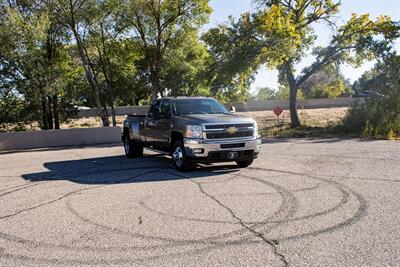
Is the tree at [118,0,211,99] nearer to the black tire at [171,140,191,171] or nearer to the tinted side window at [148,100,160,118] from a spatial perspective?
the tinted side window at [148,100,160,118]

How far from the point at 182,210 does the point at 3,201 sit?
3535 millimetres

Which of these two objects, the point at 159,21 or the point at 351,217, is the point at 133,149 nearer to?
the point at 351,217

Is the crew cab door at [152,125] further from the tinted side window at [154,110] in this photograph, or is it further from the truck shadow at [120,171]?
the truck shadow at [120,171]

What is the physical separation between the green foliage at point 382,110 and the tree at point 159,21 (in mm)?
10804

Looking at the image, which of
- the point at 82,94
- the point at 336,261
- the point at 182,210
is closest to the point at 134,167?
the point at 182,210

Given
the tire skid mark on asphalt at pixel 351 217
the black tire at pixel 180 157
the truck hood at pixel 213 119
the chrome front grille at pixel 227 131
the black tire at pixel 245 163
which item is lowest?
the tire skid mark on asphalt at pixel 351 217

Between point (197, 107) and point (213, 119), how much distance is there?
1519mm

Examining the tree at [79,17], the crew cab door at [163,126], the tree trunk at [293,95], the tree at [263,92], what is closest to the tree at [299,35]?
the tree trunk at [293,95]

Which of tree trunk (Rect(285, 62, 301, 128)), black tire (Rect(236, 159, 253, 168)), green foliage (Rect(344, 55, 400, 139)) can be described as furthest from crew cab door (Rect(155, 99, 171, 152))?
tree trunk (Rect(285, 62, 301, 128))

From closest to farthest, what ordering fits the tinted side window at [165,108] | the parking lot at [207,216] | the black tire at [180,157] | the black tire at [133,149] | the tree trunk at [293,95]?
the parking lot at [207,216]
the black tire at [180,157]
the tinted side window at [165,108]
the black tire at [133,149]
the tree trunk at [293,95]

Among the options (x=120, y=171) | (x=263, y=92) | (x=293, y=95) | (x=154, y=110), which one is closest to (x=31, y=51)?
(x=154, y=110)

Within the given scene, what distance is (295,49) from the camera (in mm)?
24234

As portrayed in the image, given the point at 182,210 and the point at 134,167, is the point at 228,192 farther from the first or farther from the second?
the point at 134,167

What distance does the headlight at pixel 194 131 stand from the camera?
389 inches
